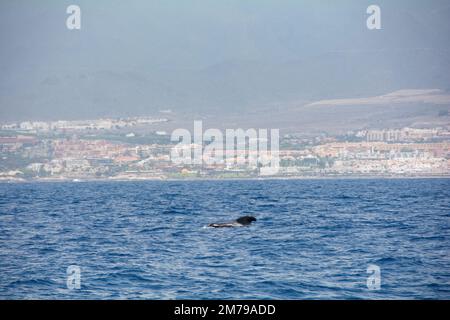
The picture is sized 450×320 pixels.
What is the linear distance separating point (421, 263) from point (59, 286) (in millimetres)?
15347

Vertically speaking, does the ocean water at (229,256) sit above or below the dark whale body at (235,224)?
below

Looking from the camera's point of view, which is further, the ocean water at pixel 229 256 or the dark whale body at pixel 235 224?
the dark whale body at pixel 235 224

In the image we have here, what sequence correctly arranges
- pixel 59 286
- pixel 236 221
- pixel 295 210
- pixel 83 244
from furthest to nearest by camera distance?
pixel 295 210, pixel 236 221, pixel 83 244, pixel 59 286

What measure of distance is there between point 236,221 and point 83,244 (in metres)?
11.8

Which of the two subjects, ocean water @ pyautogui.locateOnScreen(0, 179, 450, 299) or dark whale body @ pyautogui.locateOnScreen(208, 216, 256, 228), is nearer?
ocean water @ pyautogui.locateOnScreen(0, 179, 450, 299)

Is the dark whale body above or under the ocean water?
above

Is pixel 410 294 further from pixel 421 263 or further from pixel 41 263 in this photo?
pixel 41 263

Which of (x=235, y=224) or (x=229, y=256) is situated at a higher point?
(x=235, y=224)

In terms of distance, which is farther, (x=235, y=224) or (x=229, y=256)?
(x=235, y=224)
